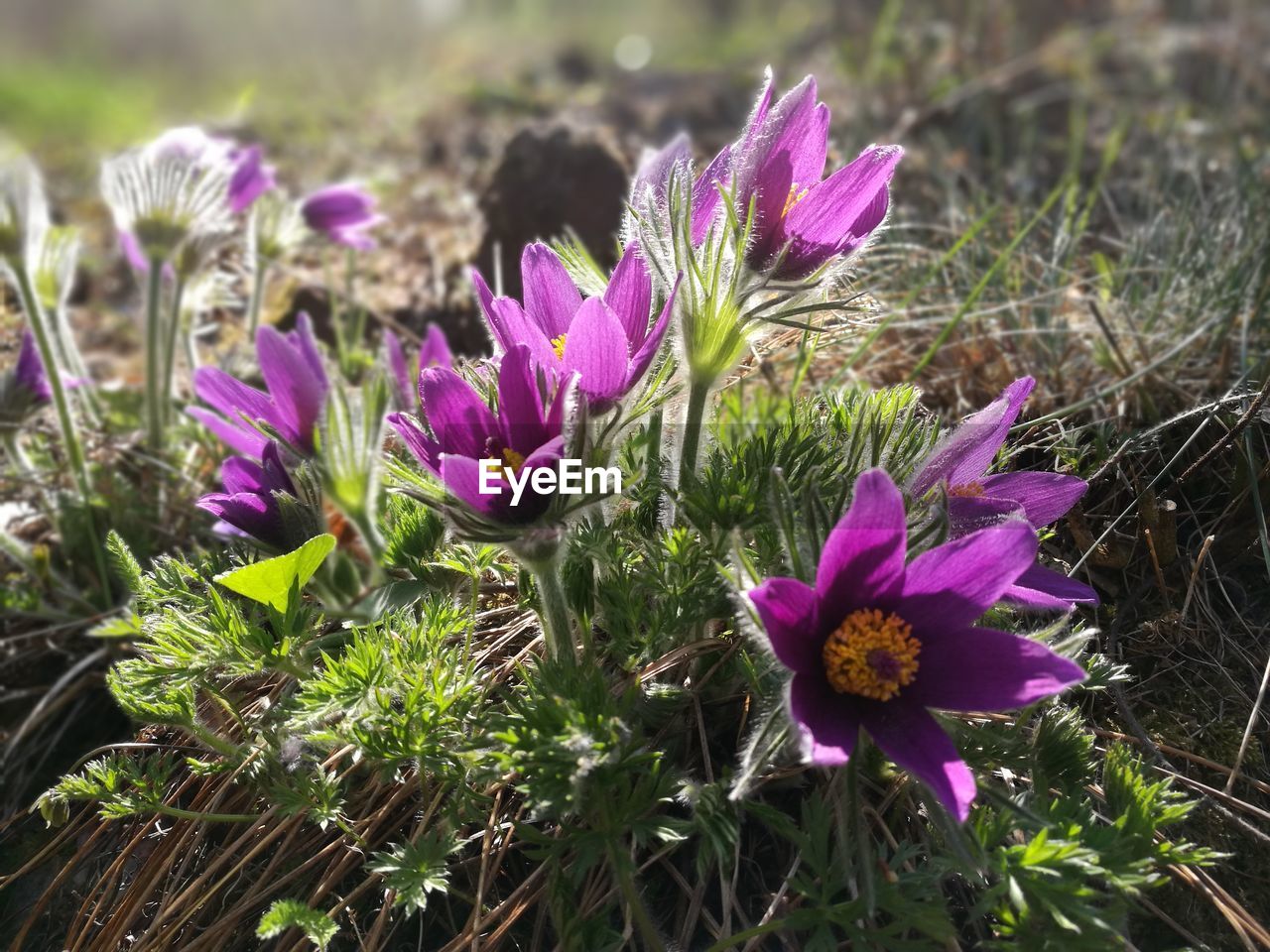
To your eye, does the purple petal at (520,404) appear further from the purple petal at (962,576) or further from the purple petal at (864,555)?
the purple petal at (962,576)

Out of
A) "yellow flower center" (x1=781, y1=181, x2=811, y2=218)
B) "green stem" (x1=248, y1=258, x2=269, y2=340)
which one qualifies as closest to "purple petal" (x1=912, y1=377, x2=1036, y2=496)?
"yellow flower center" (x1=781, y1=181, x2=811, y2=218)

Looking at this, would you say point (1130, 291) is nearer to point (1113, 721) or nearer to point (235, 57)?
point (1113, 721)

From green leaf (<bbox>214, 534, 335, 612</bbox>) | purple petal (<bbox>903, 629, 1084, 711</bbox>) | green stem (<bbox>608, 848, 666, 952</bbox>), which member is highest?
green leaf (<bbox>214, 534, 335, 612</bbox>)

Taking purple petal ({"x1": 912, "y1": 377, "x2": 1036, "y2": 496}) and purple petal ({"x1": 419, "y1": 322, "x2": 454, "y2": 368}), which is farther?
purple petal ({"x1": 419, "y1": 322, "x2": 454, "y2": 368})

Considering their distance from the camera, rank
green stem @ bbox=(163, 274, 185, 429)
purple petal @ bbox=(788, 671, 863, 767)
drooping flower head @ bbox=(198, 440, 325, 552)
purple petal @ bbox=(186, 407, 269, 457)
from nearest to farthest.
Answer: purple petal @ bbox=(788, 671, 863, 767), drooping flower head @ bbox=(198, 440, 325, 552), purple petal @ bbox=(186, 407, 269, 457), green stem @ bbox=(163, 274, 185, 429)

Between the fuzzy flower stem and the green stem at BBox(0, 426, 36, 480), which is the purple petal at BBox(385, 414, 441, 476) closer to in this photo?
the fuzzy flower stem

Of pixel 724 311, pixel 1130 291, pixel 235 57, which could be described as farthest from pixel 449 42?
pixel 724 311

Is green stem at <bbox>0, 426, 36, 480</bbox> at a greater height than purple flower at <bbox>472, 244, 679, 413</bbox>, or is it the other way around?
purple flower at <bbox>472, 244, 679, 413</bbox>
